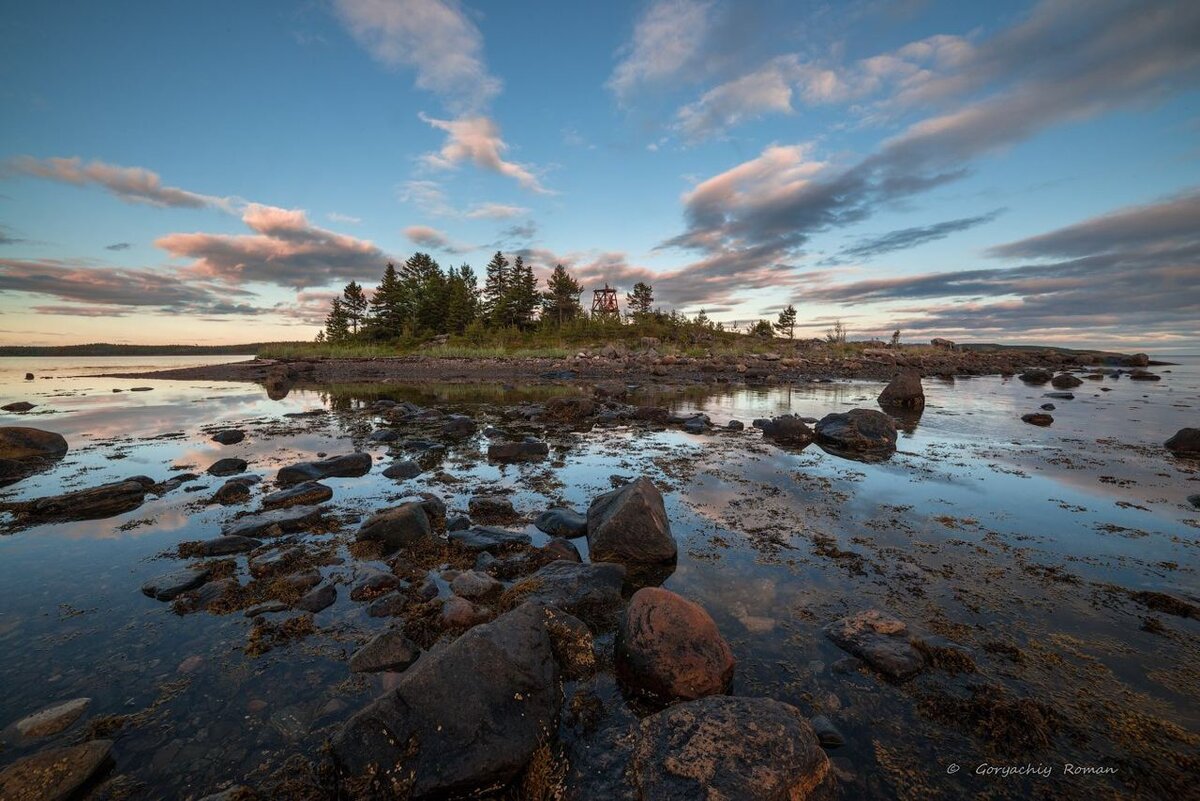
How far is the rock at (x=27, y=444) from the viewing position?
412 inches

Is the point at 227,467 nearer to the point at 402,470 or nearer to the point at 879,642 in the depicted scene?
the point at 402,470

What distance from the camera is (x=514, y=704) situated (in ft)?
10.3

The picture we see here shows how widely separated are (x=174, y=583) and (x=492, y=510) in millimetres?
3823

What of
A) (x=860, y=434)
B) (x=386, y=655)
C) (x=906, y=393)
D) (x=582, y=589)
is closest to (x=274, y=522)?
(x=386, y=655)

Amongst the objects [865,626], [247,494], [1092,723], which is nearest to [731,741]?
[865,626]

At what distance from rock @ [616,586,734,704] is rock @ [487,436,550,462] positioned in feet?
24.1

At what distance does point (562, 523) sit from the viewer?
687 cm

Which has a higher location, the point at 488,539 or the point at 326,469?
the point at 326,469

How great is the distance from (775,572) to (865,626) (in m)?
1.31

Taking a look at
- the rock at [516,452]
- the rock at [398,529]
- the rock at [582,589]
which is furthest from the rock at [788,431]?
the rock at [398,529]

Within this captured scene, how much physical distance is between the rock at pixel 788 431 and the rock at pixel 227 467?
12.8 metres

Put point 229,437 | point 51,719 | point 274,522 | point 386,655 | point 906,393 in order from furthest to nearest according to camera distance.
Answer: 1. point 906,393
2. point 229,437
3. point 274,522
4. point 386,655
5. point 51,719

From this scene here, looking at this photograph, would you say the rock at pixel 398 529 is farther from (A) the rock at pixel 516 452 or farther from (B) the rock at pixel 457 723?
(A) the rock at pixel 516 452

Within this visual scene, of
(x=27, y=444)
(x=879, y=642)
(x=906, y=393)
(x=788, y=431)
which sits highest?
(x=906, y=393)
